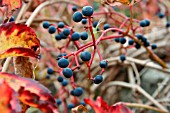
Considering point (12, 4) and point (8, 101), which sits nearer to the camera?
point (8, 101)

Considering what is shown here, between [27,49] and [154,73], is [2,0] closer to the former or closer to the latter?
[27,49]

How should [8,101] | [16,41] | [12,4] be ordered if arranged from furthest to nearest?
1. [12,4]
2. [16,41]
3. [8,101]

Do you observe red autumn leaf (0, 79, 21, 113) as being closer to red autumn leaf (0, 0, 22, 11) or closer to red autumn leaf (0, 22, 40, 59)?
red autumn leaf (0, 22, 40, 59)

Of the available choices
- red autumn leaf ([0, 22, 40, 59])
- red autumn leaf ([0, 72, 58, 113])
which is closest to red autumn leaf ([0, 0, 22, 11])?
red autumn leaf ([0, 22, 40, 59])

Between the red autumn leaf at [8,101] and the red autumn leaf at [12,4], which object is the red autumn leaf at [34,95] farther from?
the red autumn leaf at [12,4]

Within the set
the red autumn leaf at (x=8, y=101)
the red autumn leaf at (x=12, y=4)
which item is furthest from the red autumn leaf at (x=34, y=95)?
the red autumn leaf at (x=12, y=4)

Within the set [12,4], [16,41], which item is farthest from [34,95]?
[12,4]

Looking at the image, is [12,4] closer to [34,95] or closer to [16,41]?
[16,41]
